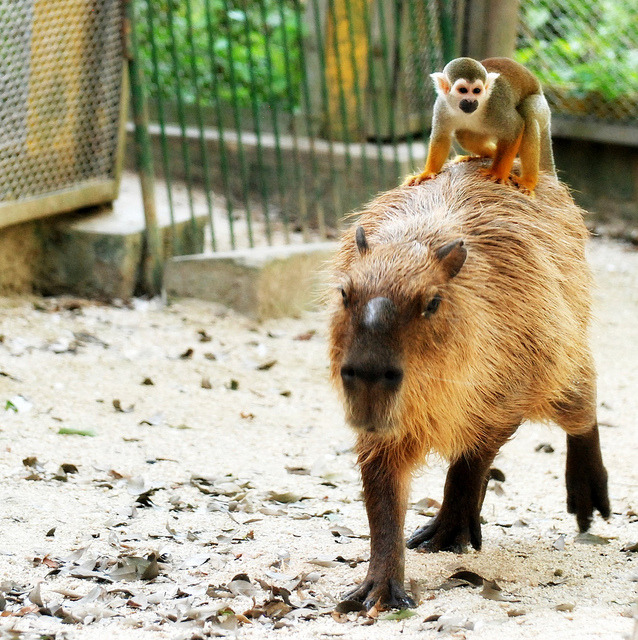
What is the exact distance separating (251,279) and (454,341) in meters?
3.71

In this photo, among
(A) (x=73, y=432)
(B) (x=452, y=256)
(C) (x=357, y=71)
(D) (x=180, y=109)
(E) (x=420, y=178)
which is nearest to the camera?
(B) (x=452, y=256)

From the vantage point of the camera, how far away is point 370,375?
2.75 m

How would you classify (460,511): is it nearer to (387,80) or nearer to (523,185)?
(523,185)

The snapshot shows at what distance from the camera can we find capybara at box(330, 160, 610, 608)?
2.87 meters

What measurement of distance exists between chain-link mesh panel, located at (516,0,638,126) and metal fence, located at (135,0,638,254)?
0.01 m

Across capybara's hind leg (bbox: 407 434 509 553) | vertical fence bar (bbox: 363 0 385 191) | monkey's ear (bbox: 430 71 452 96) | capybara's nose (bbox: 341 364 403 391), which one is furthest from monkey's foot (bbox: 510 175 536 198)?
vertical fence bar (bbox: 363 0 385 191)

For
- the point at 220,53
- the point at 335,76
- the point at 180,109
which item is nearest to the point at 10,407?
the point at 180,109

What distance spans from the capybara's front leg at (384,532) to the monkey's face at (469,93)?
52.6 inches

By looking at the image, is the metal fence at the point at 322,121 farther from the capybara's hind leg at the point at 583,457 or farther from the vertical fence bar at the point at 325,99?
the capybara's hind leg at the point at 583,457

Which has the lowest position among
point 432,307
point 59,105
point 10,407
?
point 10,407

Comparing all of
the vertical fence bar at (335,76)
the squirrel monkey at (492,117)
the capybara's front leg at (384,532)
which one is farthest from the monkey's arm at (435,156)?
the vertical fence bar at (335,76)

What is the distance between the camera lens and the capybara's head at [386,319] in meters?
2.77

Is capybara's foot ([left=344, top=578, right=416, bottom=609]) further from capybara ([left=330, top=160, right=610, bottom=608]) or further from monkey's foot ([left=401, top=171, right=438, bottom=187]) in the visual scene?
monkey's foot ([left=401, top=171, right=438, bottom=187])

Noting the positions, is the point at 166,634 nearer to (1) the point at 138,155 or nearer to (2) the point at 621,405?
(2) the point at 621,405
